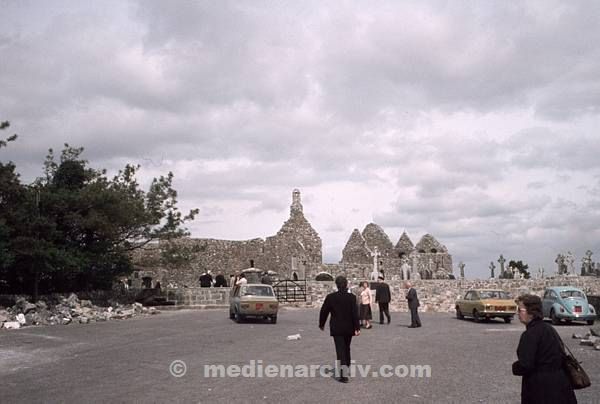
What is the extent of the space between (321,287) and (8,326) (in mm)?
20066

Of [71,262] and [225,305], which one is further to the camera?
[225,305]

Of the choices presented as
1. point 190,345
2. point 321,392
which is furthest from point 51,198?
→ point 321,392

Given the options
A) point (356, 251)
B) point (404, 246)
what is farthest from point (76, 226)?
point (404, 246)

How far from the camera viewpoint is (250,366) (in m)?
11.5

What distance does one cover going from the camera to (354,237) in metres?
55.3

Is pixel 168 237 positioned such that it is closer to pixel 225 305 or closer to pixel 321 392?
pixel 225 305

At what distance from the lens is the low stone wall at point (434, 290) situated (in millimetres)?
33312

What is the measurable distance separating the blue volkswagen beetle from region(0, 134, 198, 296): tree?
1828 cm

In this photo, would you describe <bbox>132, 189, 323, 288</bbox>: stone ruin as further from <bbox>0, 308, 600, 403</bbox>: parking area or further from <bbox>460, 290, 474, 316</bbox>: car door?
<bbox>0, 308, 600, 403</bbox>: parking area

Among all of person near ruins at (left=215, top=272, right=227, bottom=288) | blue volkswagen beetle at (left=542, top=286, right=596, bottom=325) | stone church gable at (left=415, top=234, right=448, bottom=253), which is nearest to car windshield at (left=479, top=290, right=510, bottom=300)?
blue volkswagen beetle at (left=542, top=286, right=596, bottom=325)

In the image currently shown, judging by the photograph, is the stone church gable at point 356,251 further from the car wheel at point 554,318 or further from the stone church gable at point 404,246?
the car wheel at point 554,318

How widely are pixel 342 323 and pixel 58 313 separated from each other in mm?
16166

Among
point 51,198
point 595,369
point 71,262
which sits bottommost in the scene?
point 595,369

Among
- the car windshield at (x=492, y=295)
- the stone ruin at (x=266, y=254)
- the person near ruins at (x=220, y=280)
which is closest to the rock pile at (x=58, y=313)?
the car windshield at (x=492, y=295)
